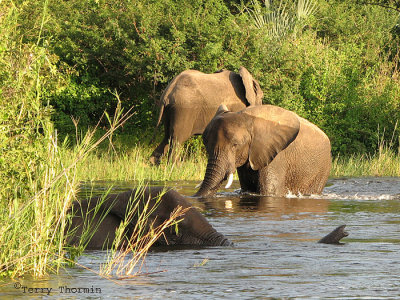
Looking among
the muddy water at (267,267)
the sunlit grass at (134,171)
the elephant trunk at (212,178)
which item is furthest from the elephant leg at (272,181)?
the sunlit grass at (134,171)

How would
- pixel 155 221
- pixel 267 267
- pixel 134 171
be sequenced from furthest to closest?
1. pixel 134 171
2. pixel 155 221
3. pixel 267 267

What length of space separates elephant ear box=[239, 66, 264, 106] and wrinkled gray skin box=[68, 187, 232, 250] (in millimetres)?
11495

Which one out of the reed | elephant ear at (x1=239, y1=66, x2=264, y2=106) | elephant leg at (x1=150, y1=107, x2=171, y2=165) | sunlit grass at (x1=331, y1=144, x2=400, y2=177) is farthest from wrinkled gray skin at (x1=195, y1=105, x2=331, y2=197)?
elephant leg at (x1=150, y1=107, x2=171, y2=165)

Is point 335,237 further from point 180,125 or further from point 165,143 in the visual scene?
point 165,143

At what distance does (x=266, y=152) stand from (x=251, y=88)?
6048 millimetres

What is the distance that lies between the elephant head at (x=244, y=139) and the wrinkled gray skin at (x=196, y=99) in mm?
5520

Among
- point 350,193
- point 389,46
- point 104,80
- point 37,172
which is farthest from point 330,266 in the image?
point 389,46

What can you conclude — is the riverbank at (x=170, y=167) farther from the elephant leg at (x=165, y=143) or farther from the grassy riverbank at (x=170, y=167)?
the elephant leg at (x=165, y=143)

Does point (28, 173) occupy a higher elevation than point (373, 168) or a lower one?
higher

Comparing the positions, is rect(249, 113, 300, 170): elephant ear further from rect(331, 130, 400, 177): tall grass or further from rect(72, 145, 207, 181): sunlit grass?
rect(331, 130, 400, 177): tall grass

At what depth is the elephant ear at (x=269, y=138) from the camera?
554 inches

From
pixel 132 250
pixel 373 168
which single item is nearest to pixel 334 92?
pixel 373 168

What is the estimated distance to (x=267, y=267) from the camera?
7555mm

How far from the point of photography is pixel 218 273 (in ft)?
23.6
